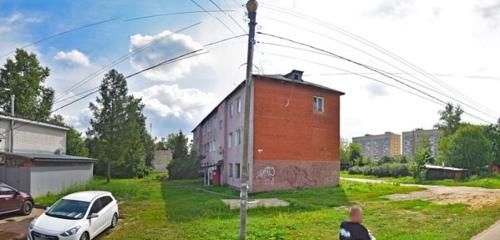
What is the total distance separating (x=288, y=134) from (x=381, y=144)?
110525 millimetres

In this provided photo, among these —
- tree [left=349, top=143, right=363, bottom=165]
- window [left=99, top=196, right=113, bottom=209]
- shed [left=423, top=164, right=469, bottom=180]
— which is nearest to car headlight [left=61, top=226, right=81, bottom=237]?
window [left=99, top=196, right=113, bottom=209]

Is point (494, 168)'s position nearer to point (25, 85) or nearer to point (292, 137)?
point (292, 137)

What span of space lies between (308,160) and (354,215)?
25522 mm

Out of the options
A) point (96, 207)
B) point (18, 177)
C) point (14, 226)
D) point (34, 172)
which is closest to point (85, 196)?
point (96, 207)

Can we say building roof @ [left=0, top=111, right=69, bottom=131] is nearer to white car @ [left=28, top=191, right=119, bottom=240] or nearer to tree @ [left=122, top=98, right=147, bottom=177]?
tree @ [left=122, top=98, right=147, bottom=177]

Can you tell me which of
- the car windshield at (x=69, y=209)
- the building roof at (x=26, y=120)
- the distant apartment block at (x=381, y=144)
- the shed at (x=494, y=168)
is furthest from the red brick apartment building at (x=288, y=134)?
the distant apartment block at (x=381, y=144)

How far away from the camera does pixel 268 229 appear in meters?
13.5

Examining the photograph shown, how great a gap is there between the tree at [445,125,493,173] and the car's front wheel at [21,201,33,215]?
162ft

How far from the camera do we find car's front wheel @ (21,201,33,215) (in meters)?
18.2

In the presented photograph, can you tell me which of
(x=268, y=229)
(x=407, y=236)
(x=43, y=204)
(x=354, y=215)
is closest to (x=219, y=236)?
(x=268, y=229)

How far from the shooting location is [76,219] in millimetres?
12383

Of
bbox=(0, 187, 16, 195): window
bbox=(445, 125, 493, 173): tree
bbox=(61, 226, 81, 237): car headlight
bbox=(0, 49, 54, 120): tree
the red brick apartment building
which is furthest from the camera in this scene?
bbox=(445, 125, 493, 173): tree

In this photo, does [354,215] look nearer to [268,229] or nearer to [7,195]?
[268,229]

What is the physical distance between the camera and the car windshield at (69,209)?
1263 cm
